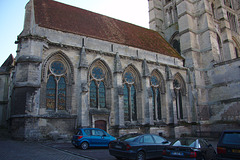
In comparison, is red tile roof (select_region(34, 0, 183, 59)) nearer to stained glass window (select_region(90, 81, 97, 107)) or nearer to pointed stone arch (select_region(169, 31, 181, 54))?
pointed stone arch (select_region(169, 31, 181, 54))

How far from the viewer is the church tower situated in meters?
22.1

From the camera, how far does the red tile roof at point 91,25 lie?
58.4ft

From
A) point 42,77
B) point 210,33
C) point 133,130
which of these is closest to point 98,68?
point 42,77

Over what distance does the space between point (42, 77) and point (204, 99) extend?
18415 millimetres

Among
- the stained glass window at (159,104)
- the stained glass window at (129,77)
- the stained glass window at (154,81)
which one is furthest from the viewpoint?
the stained glass window at (154,81)

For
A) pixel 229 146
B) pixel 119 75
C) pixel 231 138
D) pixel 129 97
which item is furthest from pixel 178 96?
pixel 229 146

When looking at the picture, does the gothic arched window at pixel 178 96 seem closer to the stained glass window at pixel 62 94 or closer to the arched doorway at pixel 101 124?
the arched doorway at pixel 101 124

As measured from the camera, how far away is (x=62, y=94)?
15.8 metres

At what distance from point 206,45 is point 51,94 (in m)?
19.6

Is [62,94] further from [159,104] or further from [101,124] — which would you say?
[159,104]

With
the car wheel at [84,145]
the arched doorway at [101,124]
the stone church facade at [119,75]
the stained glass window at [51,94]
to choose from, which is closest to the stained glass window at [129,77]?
the stone church facade at [119,75]

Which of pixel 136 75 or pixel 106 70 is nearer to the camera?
pixel 106 70

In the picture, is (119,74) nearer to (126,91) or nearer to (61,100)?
(126,91)

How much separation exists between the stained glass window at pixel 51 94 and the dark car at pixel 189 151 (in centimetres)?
1051
